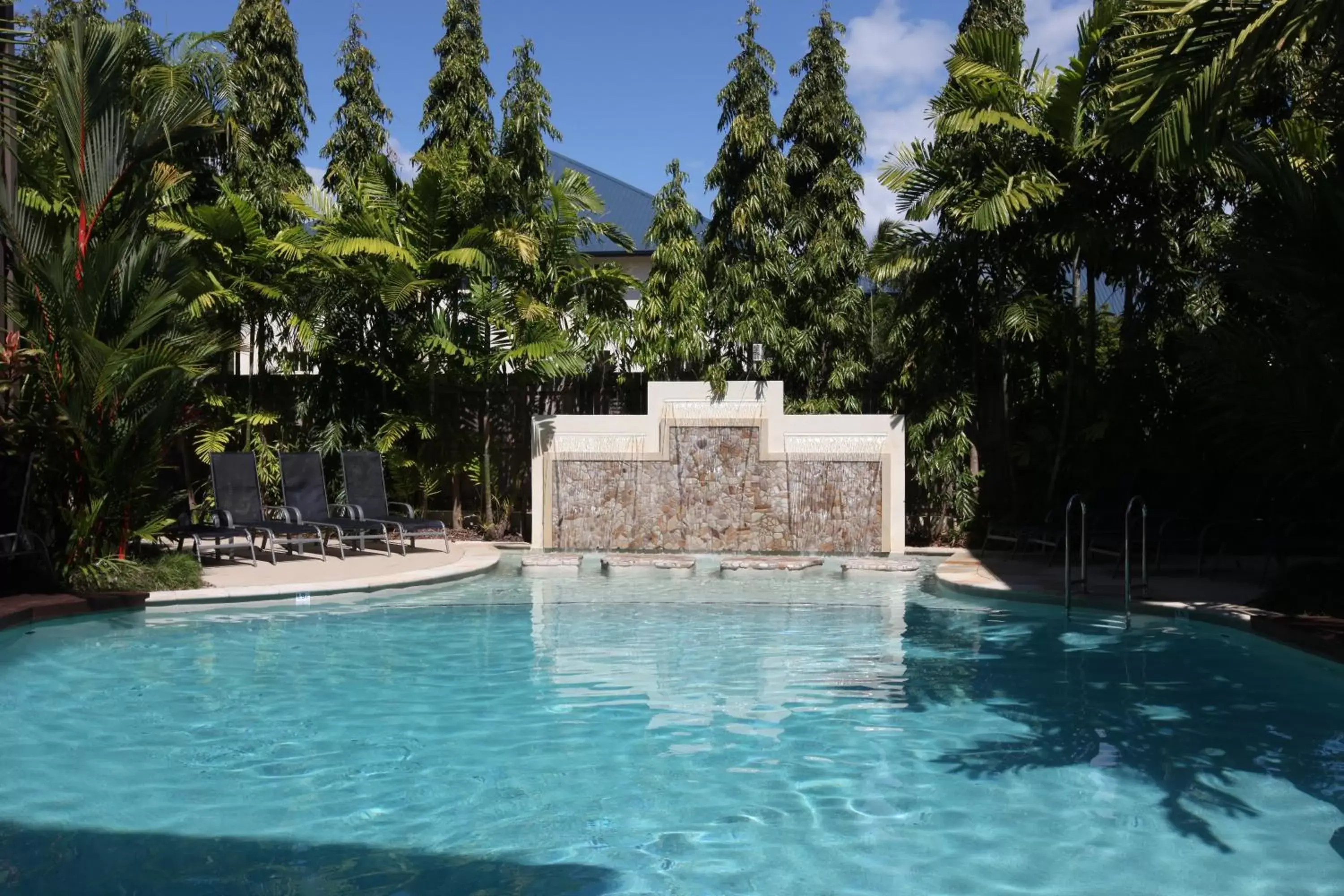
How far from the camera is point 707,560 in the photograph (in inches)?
582

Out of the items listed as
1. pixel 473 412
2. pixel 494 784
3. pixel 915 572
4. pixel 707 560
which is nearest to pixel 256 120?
pixel 473 412

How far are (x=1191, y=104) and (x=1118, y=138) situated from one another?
1.34 meters

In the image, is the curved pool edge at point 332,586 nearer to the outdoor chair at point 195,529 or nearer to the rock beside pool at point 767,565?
the outdoor chair at point 195,529

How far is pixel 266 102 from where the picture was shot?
17.3 m

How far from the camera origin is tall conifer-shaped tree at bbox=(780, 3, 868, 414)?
16453 millimetres

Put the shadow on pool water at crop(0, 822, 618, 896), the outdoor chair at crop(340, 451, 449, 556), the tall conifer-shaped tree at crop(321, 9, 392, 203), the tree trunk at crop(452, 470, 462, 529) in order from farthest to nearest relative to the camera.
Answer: the tall conifer-shaped tree at crop(321, 9, 392, 203) < the tree trunk at crop(452, 470, 462, 529) < the outdoor chair at crop(340, 451, 449, 556) < the shadow on pool water at crop(0, 822, 618, 896)

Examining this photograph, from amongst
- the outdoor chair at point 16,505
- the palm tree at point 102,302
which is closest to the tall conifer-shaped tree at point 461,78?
the palm tree at point 102,302

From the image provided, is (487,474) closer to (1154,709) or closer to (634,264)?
(634,264)

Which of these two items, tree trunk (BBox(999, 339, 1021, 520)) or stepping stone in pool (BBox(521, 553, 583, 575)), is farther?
tree trunk (BBox(999, 339, 1021, 520))

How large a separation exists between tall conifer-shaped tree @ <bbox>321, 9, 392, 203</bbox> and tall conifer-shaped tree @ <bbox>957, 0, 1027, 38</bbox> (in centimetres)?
964

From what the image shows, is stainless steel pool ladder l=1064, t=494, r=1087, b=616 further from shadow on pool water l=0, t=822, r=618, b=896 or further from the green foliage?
Result: the green foliage

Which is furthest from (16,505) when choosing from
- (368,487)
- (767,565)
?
(767,565)

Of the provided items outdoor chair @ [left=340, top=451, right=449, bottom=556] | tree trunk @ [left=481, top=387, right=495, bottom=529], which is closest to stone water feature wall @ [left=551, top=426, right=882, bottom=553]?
tree trunk @ [left=481, top=387, right=495, bottom=529]

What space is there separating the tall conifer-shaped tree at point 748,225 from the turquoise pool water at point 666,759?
673 centimetres
